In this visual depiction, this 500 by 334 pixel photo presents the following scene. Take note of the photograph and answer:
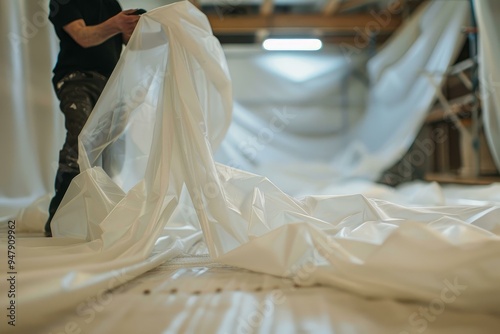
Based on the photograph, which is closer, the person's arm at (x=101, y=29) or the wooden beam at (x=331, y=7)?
the person's arm at (x=101, y=29)

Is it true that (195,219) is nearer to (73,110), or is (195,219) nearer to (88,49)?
(73,110)

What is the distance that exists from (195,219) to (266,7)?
265 cm

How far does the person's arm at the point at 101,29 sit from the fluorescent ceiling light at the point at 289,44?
8.99 feet

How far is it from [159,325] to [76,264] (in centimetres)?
25

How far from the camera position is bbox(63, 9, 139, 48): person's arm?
1.14m

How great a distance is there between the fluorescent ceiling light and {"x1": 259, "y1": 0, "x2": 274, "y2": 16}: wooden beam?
242 millimetres

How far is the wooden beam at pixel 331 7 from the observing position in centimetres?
339

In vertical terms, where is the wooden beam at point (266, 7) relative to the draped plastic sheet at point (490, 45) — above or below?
above

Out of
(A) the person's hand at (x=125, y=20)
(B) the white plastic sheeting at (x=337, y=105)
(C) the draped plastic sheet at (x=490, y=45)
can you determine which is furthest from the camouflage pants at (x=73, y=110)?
(C) the draped plastic sheet at (x=490, y=45)

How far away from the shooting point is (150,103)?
1.25m

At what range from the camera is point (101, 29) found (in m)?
1.14

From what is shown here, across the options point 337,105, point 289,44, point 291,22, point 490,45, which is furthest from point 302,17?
point 490,45

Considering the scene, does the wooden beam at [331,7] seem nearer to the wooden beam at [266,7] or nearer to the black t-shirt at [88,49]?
the wooden beam at [266,7]

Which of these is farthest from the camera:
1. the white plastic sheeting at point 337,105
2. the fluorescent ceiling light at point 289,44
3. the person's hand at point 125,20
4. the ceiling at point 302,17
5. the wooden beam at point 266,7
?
the fluorescent ceiling light at point 289,44
